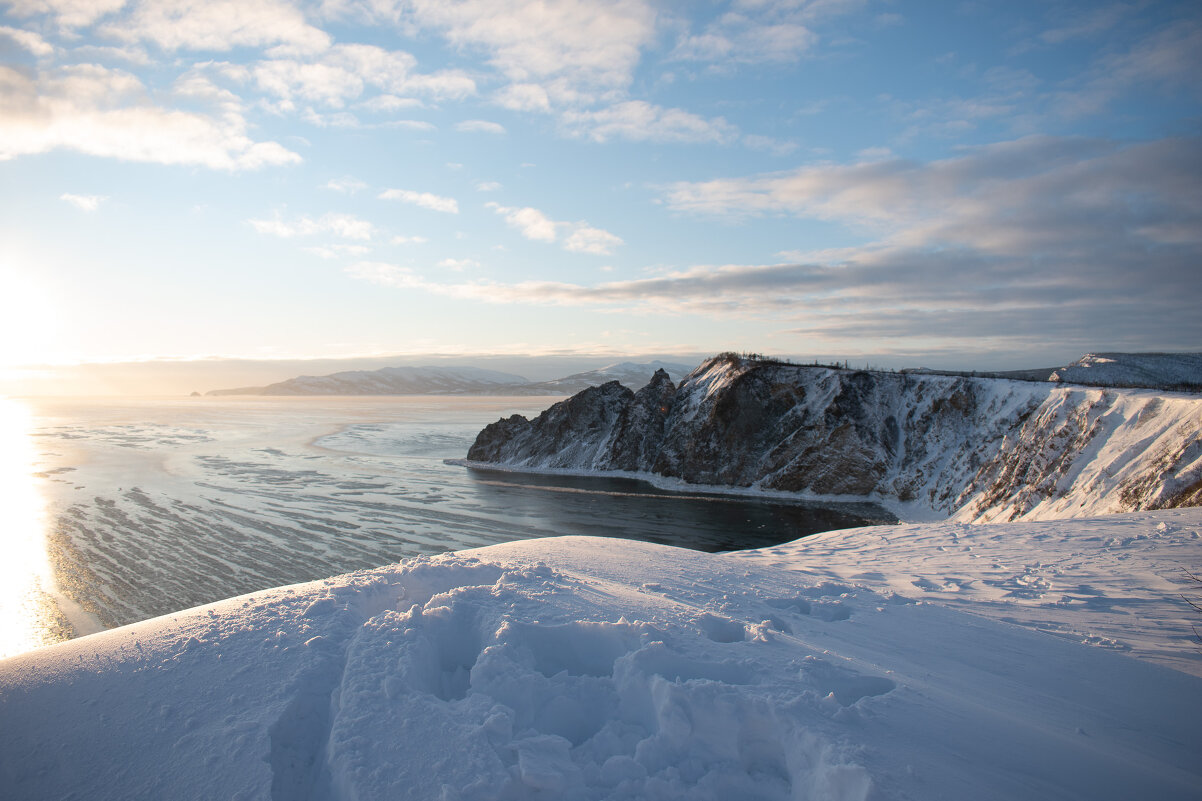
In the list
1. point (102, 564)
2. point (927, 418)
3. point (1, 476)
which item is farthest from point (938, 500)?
point (1, 476)

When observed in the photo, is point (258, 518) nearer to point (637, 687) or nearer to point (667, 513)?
point (667, 513)

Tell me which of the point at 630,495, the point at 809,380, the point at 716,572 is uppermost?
the point at 809,380

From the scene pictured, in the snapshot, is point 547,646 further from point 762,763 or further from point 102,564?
point 102,564

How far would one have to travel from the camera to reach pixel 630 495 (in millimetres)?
29828

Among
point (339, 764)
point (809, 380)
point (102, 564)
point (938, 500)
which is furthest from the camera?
point (809, 380)

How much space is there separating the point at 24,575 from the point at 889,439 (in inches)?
1381

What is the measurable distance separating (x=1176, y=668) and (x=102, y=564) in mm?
21284

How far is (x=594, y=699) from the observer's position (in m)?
4.28

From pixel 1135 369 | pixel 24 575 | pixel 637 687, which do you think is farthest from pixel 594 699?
pixel 1135 369

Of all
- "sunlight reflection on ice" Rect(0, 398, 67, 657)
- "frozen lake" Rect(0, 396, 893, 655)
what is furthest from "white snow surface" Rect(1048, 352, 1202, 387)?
"sunlight reflection on ice" Rect(0, 398, 67, 657)

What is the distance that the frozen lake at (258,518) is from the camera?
1341 cm

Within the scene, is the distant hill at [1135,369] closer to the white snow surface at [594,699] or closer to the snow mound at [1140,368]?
the snow mound at [1140,368]

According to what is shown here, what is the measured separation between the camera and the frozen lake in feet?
44.0

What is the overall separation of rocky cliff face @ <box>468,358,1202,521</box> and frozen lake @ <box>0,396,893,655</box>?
347cm
